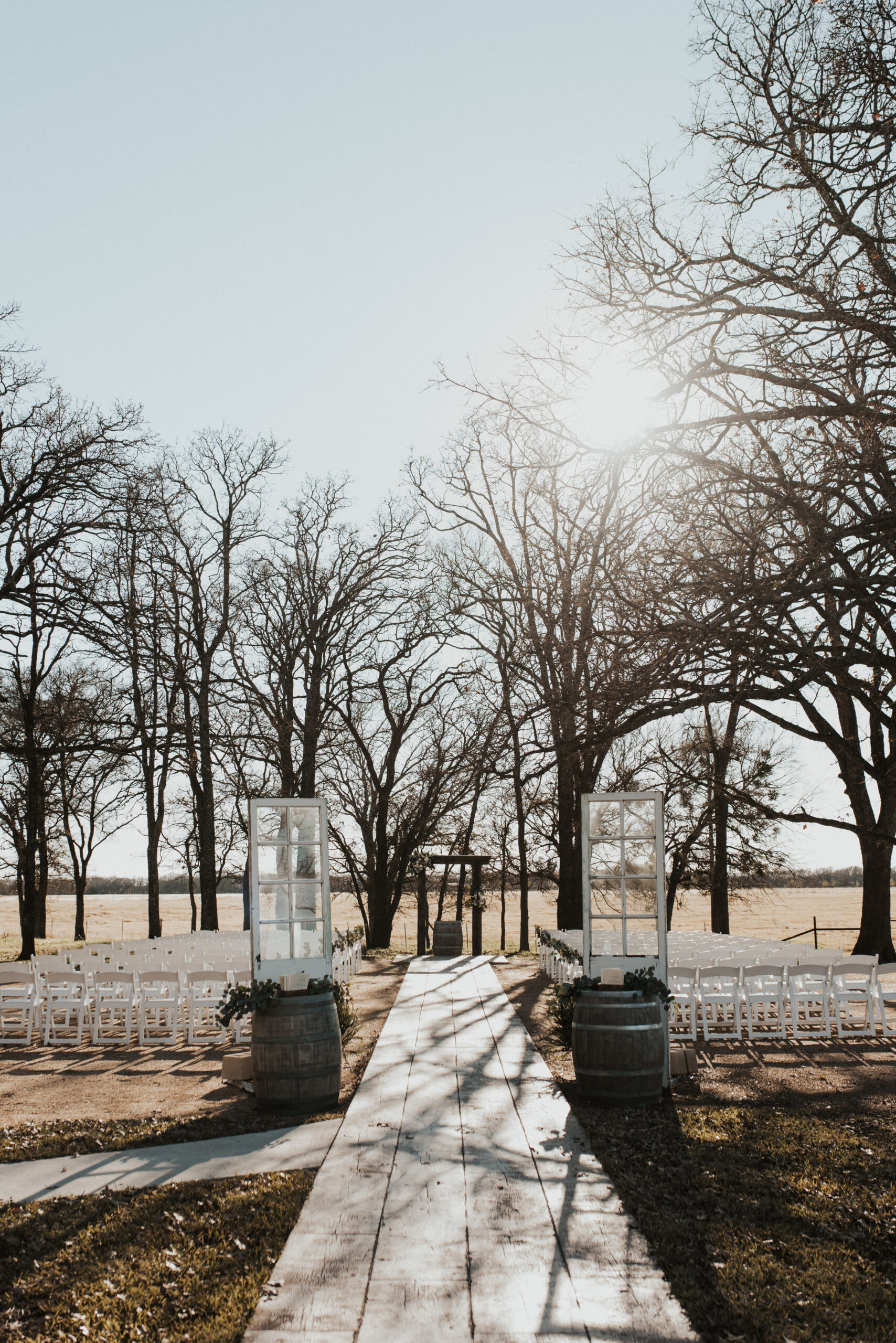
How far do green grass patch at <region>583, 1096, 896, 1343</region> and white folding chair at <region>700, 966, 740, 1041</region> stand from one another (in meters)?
3.45

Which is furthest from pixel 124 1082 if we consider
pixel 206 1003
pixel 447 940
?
pixel 447 940

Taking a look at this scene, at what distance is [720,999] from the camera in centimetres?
1251

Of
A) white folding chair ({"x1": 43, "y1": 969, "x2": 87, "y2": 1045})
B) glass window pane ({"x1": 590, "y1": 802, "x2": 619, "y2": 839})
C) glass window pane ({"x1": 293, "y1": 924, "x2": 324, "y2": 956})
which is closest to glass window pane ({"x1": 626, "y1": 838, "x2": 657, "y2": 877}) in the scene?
glass window pane ({"x1": 590, "y1": 802, "x2": 619, "y2": 839})

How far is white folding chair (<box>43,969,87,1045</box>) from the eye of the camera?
519 inches

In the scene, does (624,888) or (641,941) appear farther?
(624,888)

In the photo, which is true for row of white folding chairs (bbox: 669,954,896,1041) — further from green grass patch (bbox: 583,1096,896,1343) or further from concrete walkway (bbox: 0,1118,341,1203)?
concrete walkway (bbox: 0,1118,341,1203)

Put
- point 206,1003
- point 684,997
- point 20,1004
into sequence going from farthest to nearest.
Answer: point 20,1004, point 206,1003, point 684,997

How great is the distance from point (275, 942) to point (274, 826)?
119 cm

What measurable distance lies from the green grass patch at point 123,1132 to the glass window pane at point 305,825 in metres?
2.69

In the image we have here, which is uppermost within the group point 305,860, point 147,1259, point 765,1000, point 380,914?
point 305,860

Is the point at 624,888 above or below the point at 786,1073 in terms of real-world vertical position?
above

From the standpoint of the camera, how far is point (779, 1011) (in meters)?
12.5

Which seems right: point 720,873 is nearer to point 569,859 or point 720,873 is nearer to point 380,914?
point 569,859

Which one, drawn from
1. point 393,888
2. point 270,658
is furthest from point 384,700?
point 393,888
